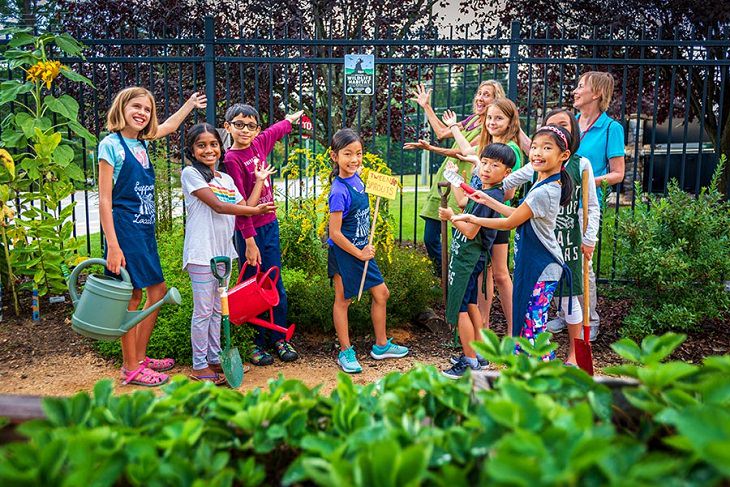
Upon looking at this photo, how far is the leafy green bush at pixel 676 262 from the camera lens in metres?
4.80

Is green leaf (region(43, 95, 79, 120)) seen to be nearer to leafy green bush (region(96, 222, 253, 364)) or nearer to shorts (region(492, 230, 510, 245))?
leafy green bush (region(96, 222, 253, 364))

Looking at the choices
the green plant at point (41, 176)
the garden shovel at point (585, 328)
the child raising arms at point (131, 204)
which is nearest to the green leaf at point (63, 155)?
the green plant at point (41, 176)

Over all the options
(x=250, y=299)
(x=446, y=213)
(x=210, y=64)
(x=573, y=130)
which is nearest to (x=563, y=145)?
(x=573, y=130)

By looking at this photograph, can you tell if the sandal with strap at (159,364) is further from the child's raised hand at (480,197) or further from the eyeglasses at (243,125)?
the child's raised hand at (480,197)

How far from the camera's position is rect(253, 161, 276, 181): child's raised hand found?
4.33 meters

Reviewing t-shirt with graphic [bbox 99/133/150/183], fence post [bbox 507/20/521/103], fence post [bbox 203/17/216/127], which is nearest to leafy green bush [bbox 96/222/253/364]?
t-shirt with graphic [bbox 99/133/150/183]

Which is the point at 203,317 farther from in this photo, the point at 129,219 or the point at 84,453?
the point at 84,453

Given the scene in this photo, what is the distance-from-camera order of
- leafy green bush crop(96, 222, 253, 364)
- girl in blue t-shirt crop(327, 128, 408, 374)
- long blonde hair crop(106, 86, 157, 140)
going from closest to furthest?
long blonde hair crop(106, 86, 157, 140) → girl in blue t-shirt crop(327, 128, 408, 374) → leafy green bush crop(96, 222, 253, 364)

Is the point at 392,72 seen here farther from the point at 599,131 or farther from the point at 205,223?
the point at 205,223

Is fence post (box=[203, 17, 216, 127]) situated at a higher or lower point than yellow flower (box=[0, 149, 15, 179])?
higher

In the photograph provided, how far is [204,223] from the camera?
4066 millimetres

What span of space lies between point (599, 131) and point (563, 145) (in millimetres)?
1255

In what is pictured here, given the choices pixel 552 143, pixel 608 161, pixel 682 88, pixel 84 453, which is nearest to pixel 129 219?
pixel 552 143

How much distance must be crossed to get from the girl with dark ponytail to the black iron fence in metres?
1.44
